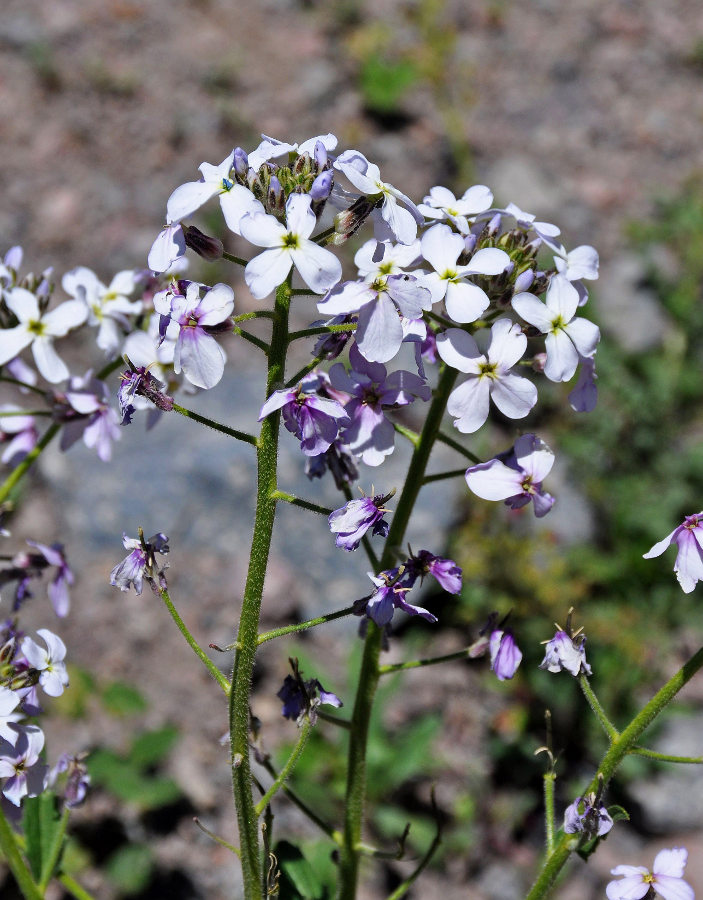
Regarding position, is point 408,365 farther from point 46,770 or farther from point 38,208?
point 46,770

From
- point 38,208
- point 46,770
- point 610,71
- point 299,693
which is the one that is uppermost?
point 610,71

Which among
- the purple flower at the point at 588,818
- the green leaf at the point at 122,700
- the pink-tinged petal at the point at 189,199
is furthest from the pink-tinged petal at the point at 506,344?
the green leaf at the point at 122,700

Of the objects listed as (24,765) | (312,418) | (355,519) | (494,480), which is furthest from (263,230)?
(24,765)

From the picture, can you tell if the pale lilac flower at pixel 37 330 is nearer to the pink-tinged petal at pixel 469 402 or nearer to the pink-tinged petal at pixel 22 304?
the pink-tinged petal at pixel 22 304

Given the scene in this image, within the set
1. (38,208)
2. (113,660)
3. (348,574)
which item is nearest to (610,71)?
(38,208)

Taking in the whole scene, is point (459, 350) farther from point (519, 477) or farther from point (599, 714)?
point (599, 714)
